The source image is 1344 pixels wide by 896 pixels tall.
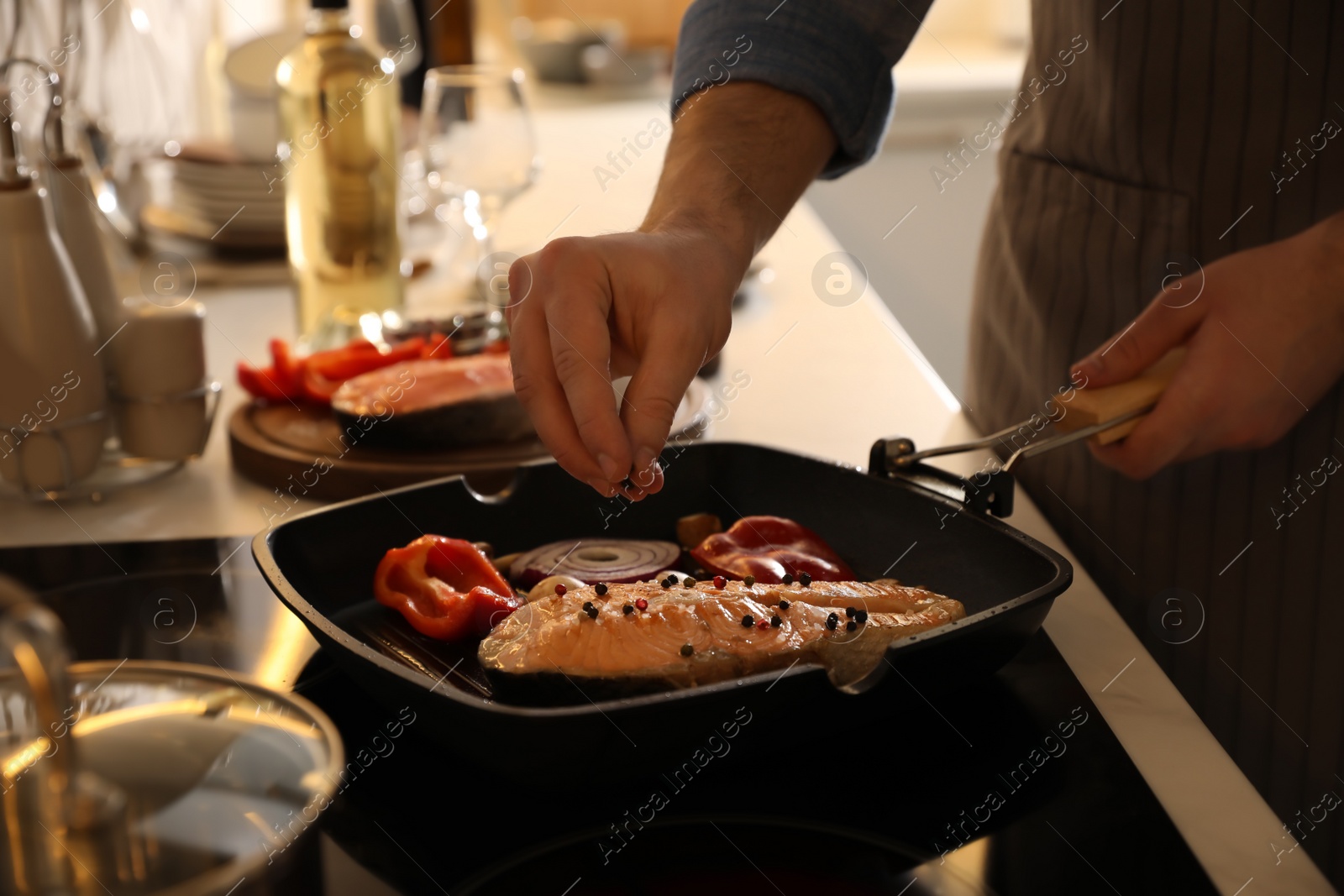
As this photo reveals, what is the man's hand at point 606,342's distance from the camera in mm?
840

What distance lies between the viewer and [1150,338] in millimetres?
944

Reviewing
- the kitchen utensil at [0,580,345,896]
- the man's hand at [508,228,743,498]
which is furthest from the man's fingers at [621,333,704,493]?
the kitchen utensil at [0,580,345,896]

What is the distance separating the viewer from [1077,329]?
121 cm

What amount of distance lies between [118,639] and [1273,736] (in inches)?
36.2

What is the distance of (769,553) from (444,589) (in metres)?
0.26

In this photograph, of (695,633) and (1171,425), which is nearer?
(695,633)

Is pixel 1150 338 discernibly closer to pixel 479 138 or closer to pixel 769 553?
pixel 769 553

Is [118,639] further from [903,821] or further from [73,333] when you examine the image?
[903,821]

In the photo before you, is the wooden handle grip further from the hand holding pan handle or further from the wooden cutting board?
the wooden cutting board

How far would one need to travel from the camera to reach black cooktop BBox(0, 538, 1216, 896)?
2.10 ft

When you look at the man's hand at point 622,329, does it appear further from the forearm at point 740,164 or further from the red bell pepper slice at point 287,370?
the red bell pepper slice at point 287,370

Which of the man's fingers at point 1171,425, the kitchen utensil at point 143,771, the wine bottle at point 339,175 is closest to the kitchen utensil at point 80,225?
the wine bottle at point 339,175

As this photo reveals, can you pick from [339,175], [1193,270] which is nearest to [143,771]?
[1193,270]

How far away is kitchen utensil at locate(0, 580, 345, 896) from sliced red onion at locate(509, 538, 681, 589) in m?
0.52
